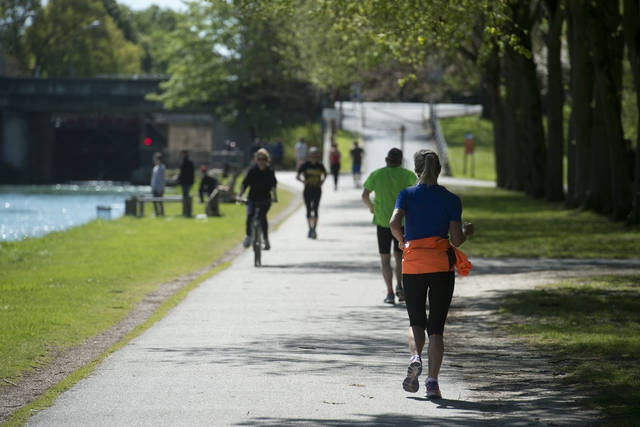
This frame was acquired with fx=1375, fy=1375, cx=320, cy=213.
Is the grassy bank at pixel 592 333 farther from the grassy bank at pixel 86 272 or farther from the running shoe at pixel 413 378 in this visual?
the grassy bank at pixel 86 272

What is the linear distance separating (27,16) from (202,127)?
533 inches

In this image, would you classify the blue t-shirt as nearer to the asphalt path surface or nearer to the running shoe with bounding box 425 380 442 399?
the running shoe with bounding box 425 380 442 399

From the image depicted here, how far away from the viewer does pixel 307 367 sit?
35.0ft

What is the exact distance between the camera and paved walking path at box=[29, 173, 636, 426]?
8.57 m

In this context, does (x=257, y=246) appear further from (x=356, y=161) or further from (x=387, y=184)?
(x=356, y=161)

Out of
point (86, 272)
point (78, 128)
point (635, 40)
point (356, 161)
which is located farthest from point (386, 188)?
point (78, 128)

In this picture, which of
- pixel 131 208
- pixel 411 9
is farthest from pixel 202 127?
pixel 411 9

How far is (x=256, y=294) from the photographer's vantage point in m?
16.7

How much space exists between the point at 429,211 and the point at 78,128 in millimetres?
97230

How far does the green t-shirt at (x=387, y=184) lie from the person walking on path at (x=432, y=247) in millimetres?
5374

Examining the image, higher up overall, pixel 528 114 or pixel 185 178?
pixel 528 114

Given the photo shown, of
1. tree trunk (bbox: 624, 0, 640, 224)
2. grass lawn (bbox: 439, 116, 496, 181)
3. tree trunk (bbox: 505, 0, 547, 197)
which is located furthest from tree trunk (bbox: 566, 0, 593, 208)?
grass lawn (bbox: 439, 116, 496, 181)

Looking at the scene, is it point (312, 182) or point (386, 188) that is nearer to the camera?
point (386, 188)

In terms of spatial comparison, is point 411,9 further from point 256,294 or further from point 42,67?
point 42,67
